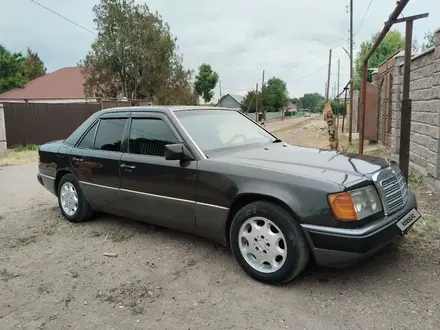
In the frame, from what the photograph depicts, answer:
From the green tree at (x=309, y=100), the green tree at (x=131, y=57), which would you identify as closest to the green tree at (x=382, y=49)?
the green tree at (x=131, y=57)

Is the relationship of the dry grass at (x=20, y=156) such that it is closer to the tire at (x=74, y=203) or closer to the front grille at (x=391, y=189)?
the tire at (x=74, y=203)

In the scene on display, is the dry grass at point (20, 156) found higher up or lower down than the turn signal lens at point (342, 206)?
lower down

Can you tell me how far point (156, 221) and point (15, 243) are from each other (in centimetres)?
188

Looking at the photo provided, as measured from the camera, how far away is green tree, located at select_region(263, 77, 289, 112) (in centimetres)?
7781

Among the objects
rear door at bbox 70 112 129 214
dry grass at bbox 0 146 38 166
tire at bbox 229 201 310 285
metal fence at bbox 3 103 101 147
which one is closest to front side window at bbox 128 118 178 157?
rear door at bbox 70 112 129 214

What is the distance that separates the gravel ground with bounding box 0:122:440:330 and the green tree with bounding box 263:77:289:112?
72.8 meters

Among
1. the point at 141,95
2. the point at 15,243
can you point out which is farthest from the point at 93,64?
→ the point at 15,243

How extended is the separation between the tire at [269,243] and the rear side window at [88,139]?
2.59m

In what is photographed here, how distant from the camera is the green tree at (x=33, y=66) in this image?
159 feet

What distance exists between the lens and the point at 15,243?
4793 millimetres

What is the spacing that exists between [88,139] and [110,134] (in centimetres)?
48

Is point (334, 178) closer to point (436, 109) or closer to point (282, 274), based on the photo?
point (282, 274)

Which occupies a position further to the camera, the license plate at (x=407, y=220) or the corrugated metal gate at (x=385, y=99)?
the corrugated metal gate at (x=385, y=99)

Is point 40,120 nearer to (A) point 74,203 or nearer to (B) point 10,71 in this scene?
(A) point 74,203
